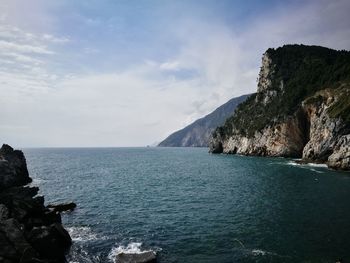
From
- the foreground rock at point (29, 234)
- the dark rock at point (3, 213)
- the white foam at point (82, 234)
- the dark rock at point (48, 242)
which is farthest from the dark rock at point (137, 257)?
the dark rock at point (3, 213)

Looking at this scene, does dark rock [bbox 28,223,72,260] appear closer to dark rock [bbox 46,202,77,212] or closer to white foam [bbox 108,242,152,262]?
white foam [bbox 108,242,152,262]

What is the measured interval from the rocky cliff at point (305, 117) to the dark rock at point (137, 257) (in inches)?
2956

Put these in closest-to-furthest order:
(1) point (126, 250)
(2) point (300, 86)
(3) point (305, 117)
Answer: (1) point (126, 250) → (3) point (305, 117) → (2) point (300, 86)

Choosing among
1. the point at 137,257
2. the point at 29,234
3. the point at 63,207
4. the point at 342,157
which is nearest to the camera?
the point at 137,257

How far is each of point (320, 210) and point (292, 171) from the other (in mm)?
45000

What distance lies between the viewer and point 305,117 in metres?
141

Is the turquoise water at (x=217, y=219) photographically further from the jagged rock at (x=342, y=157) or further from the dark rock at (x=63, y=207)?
the jagged rock at (x=342, y=157)

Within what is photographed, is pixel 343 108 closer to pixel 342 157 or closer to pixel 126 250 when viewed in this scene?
pixel 342 157

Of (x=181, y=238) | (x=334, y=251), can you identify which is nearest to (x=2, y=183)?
(x=181, y=238)

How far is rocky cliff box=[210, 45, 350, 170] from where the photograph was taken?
106 meters

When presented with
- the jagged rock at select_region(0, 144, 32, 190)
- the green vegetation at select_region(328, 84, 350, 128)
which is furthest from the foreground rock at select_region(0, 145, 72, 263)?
the green vegetation at select_region(328, 84, 350, 128)

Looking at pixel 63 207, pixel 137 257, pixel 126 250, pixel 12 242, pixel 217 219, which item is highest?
pixel 12 242

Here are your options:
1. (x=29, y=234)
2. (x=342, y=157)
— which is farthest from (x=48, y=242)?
(x=342, y=157)

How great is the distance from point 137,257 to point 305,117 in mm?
124351
